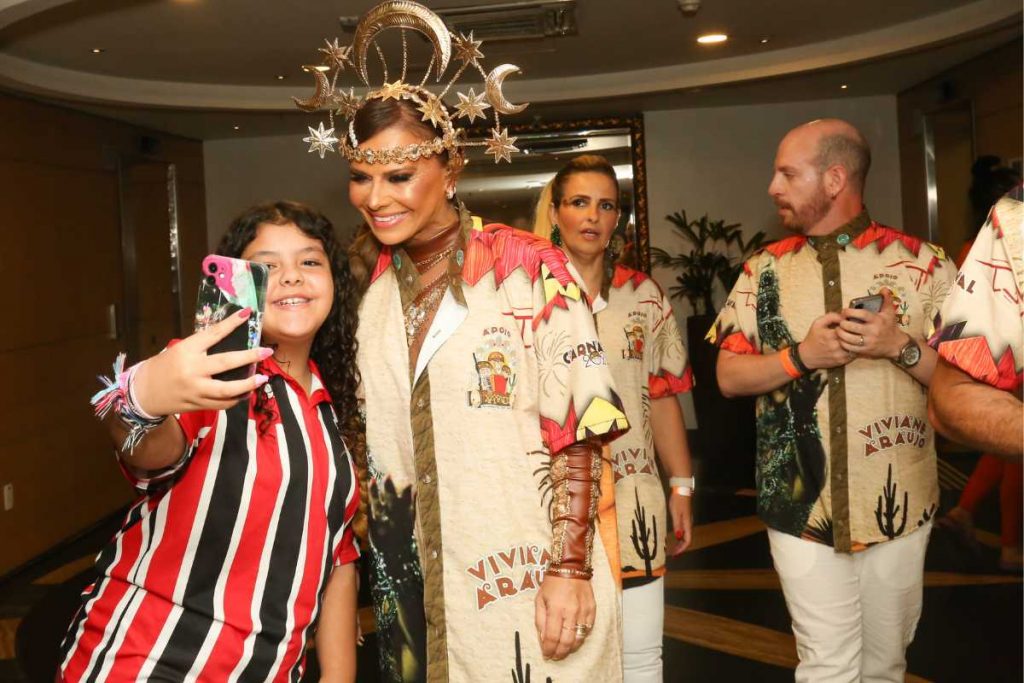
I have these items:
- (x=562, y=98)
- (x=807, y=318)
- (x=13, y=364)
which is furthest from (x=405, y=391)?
(x=562, y=98)

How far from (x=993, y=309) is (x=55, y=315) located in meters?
6.57

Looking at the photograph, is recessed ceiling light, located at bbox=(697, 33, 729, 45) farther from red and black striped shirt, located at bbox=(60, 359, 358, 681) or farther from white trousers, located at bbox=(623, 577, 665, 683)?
red and black striped shirt, located at bbox=(60, 359, 358, 681)

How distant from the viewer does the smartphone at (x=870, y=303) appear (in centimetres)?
278

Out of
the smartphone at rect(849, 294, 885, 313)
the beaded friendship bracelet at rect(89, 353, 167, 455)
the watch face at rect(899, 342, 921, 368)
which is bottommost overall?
the watch face at rect(899, 342, 921, 368)

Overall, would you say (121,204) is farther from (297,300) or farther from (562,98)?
(297,300)

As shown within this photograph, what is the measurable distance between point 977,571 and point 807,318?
119 inches

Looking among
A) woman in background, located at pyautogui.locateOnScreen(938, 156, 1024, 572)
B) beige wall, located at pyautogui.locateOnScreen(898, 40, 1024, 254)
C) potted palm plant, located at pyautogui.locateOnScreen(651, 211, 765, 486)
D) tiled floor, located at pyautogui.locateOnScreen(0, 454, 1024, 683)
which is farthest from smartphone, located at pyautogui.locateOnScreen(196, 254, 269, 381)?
potted palm plant, located at pyautogui.locateOnScreen(651, 211, 765, 486)

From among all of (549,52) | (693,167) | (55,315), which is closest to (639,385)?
(549,52)

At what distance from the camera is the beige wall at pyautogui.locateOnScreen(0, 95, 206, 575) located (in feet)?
21.3

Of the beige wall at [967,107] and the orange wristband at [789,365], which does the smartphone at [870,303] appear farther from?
the beige wall at [967,107]

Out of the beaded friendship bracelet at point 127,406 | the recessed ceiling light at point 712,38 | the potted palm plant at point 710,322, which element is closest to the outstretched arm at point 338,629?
the beaded friendship bracelet at point 127,406

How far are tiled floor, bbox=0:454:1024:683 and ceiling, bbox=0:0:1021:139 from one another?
293 centimetres

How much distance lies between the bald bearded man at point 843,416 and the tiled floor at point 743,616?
1231 millimetres

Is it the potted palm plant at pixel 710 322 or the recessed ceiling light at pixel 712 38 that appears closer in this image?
the recessed ceiling light at pixel 712 38
